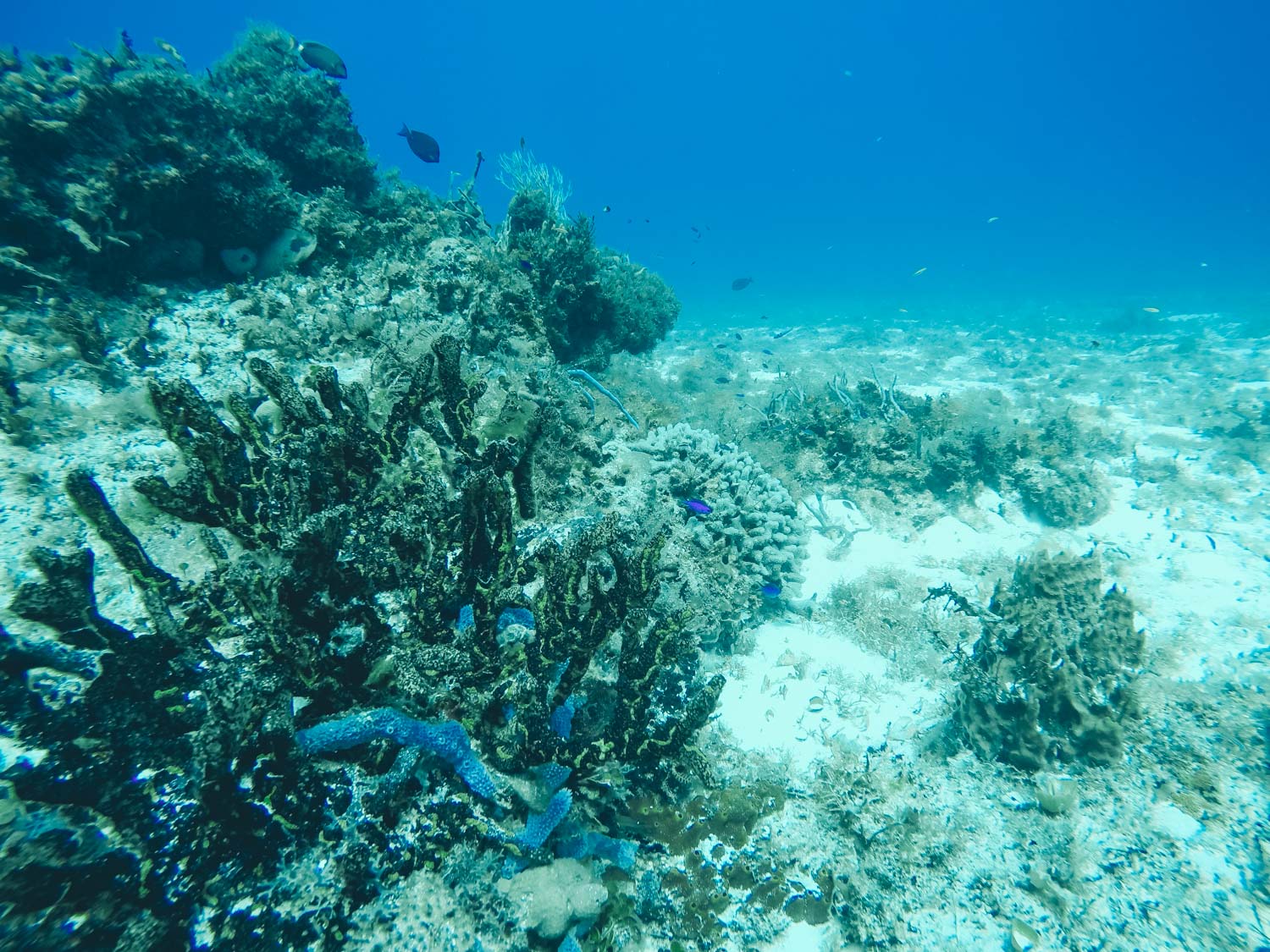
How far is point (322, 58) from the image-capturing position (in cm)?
862

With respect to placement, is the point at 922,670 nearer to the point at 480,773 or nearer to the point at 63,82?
the point at 480,773

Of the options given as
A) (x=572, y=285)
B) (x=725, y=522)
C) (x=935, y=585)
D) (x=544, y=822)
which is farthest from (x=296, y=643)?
(x=572, y=285)

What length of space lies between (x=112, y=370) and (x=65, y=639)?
3.99m

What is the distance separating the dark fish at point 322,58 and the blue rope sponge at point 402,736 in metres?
10.6

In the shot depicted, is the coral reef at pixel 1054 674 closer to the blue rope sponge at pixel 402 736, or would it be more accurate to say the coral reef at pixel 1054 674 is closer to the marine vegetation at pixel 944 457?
the marine vegetation at pixel 944 457

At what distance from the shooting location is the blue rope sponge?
7.91 feet

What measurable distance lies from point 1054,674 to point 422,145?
12315mm

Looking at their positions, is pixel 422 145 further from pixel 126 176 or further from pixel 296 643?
pixel 296 643

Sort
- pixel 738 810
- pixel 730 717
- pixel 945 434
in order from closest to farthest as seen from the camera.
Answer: pixel 738 810, pixel 730 717, pixel 945 434

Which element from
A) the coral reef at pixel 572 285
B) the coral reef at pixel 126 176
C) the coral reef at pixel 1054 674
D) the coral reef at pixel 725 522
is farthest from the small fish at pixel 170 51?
the coral reef at pixel 1054 674

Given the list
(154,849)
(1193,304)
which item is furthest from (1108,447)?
(1193,304)

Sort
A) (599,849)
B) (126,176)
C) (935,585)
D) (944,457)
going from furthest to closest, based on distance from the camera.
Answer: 1. (944,457)
2. (935,585)
3. (126,176)
4. (599,849)

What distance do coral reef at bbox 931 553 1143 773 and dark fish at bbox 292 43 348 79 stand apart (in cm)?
1224

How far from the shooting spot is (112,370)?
5.06 m
